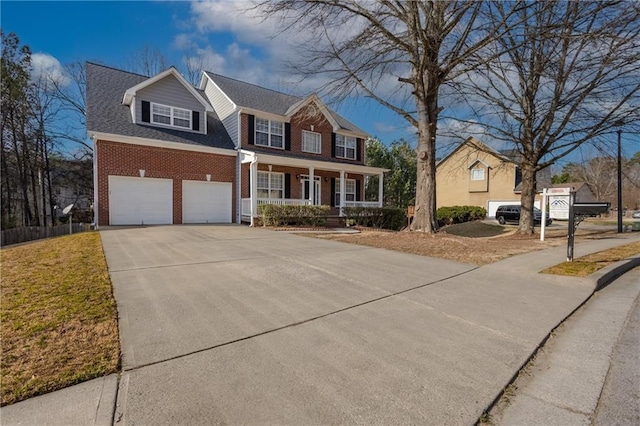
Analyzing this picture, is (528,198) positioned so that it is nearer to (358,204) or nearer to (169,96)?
(358,204)

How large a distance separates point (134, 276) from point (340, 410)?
4.24 meters

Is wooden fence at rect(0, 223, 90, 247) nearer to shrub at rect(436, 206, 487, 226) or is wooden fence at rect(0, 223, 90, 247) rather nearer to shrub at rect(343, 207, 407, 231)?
shrub at rect(343, 207, 407, 231)

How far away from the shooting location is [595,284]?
17.9 ft

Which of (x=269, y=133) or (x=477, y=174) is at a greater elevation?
(x=269, y=133)

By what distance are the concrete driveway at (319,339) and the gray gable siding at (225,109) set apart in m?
12.5

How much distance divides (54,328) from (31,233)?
11922 millimetres

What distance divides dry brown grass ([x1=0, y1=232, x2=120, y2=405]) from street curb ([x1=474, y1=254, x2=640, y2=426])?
9.39ft

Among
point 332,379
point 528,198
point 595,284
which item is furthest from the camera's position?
point 528,198

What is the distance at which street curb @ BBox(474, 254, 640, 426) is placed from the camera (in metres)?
2.30

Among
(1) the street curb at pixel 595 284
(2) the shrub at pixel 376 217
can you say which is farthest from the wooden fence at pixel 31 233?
(1) the street curb at pixel 595 284

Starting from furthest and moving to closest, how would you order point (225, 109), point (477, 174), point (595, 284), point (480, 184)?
point (477, 174), point (480, 184), point (225, 109), point (595, 284)

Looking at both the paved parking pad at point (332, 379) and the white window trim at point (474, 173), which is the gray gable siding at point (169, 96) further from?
the white window trim at point (474, 173)

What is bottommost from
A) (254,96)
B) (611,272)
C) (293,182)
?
(611,272)

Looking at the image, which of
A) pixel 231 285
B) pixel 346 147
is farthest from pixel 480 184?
pixel 231 285
